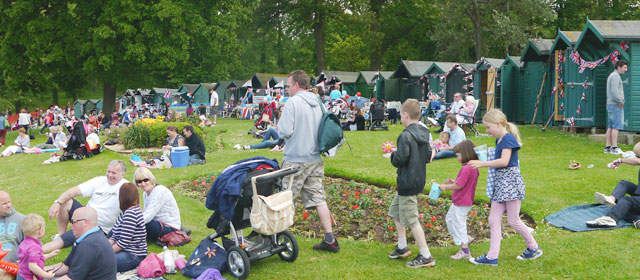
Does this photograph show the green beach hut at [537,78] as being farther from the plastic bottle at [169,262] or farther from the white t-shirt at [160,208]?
the plastic bottle at [169,262]

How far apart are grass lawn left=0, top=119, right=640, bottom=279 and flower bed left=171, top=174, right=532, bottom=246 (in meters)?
0.38

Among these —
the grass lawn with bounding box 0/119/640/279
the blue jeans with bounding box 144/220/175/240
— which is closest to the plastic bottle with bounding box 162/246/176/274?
the grass lawn with bounding box 0/119/640/279

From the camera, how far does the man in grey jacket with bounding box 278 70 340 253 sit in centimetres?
572

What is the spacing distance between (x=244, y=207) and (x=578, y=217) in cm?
438

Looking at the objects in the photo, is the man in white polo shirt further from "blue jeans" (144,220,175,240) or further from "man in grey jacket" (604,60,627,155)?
"man in grey jacket" (604,60,627,155)

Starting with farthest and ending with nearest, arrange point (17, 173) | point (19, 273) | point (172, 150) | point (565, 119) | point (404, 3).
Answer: point (404, 3)
point (565, 119)
point (17, 173)
point (172, 150)
point (19, 273)

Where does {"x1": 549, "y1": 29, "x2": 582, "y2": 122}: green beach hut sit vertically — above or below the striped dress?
above

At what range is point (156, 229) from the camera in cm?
629

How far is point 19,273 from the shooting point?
4785 mm

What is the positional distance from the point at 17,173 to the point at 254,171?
12745 mm

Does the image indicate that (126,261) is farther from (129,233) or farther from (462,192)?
(462,192)

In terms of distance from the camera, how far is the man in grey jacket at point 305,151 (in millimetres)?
5719

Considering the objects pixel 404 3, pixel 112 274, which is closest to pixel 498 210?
pixel 112 274

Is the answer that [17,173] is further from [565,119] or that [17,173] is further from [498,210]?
[565,119]
